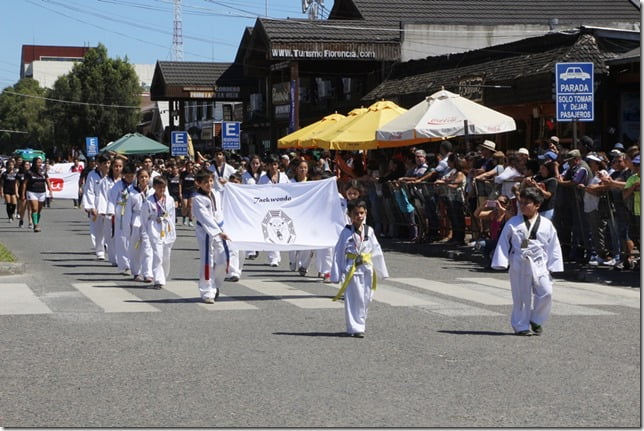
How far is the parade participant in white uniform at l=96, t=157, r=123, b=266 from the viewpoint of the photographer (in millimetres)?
19688

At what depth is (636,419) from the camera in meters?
7.44

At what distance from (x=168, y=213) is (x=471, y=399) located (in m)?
9.12

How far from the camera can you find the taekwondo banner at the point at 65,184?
42250mm

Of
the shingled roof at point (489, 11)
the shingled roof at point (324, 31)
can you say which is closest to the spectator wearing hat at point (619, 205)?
the shingled roof at point (324, 31)

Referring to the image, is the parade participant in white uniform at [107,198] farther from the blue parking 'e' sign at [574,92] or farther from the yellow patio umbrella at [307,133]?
the yellow patio umbrella at [307,133]

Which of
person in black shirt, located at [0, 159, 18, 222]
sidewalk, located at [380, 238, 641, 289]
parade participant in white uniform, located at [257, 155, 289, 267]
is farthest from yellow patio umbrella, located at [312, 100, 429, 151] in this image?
person in black shirt, located at [0, 159, 18, 222]

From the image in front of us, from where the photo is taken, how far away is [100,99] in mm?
80188

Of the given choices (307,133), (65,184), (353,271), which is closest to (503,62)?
(307,133)

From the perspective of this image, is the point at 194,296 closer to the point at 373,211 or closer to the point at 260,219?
the point at 260,219

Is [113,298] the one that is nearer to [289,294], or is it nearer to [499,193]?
[289,294]

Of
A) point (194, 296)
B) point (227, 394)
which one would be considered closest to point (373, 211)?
point (194, 296)

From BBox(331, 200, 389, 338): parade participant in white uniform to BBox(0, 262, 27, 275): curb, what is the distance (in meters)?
7.39

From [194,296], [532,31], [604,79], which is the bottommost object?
[194,296]

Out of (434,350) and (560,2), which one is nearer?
(434,350)
